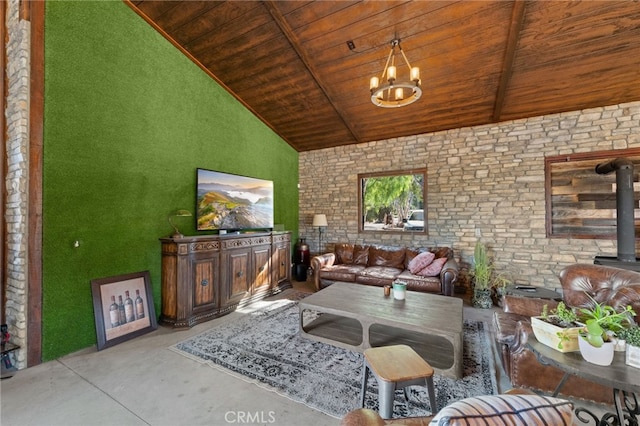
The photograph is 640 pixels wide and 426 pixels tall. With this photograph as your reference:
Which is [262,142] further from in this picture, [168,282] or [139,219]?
[168,282]

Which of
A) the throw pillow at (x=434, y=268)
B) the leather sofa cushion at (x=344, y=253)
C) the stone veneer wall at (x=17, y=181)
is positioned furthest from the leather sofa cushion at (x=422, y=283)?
the stone veneer wall at (x=17, y=181)

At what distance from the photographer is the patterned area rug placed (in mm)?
2041

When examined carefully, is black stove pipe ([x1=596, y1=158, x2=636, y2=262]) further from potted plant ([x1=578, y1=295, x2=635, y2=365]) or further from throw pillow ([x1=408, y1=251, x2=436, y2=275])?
potted plant ([x1=578, y1=295, x2=635, y2=365])

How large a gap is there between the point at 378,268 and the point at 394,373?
3673mm

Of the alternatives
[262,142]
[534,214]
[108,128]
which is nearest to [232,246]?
[108,128]

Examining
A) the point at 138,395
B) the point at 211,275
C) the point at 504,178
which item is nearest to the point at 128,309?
the point at 211,275

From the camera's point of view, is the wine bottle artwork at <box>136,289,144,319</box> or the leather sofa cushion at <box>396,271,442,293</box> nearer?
the wine bottle artwork at <box>136,289,144,319</box>

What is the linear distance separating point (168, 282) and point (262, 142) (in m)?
Result: 3.14

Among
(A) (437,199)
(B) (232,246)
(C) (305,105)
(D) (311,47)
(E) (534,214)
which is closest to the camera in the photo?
(D) (311,47)

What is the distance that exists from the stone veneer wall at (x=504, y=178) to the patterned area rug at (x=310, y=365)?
1.85 metres

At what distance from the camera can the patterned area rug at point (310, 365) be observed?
204 centimetres

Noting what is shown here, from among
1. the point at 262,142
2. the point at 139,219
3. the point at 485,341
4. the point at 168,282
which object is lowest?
the point at 485,341

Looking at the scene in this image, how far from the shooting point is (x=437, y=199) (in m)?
5.15

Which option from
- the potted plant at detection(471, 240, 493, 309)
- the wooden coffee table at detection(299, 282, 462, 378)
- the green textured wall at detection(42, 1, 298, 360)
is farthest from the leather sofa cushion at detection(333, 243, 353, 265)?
the green textured wall at detection(42, 1, 298, 360)
